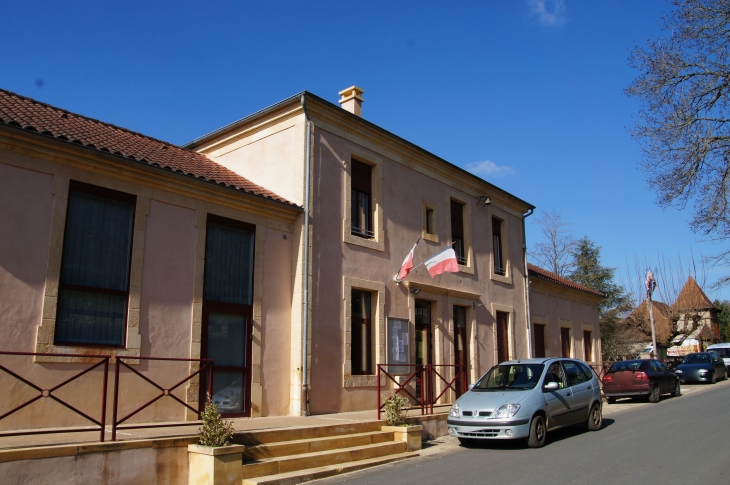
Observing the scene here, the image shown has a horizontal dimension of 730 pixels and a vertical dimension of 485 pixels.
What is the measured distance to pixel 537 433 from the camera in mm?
10445

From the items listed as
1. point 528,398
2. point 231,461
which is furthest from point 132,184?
point 528,398

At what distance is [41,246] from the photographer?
8797 mm

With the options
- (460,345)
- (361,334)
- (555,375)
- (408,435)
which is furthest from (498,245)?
(408,435)

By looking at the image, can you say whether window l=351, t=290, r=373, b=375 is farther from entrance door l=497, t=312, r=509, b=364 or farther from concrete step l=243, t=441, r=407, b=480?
entrance door l=497, t=312, r=509, b=364

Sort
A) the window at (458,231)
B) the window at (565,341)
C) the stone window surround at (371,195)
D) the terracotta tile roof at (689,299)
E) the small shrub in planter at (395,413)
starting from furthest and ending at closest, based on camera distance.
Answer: the terracotta tile roof at (689,299) < the window at (565,341) < the window at (458,231) < the stone window surround at (371,195) < the small shrub in planter at (395,413)

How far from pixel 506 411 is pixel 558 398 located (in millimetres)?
1489

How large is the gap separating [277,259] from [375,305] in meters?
2.90

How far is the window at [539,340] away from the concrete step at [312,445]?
483 inches

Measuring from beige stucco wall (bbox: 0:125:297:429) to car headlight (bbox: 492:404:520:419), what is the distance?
4025mm

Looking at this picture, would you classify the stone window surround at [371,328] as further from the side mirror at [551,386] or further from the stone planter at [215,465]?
the stone planter at [215,465]

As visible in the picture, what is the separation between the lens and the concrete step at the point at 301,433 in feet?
27.7

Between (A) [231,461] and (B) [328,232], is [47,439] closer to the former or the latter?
(A) [231,461]

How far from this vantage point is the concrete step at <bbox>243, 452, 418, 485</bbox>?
25.3ft

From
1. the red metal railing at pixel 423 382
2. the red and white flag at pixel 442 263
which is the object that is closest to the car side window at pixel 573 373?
the red metal railing at pixel 423 382
